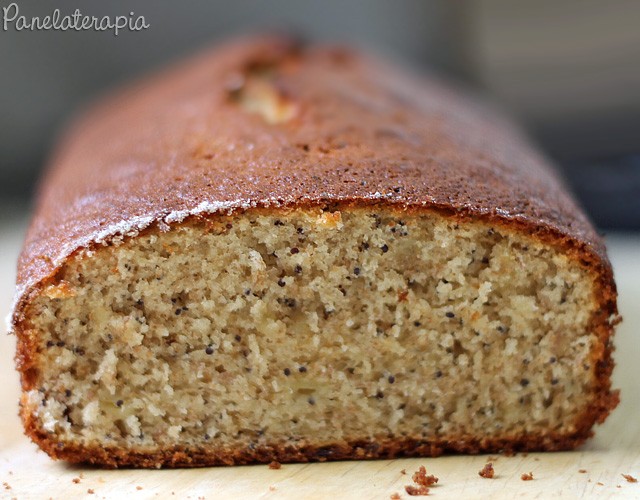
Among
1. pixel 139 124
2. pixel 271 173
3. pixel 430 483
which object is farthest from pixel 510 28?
pixel 430 483

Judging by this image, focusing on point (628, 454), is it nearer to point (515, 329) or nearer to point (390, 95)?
point (515, 329)

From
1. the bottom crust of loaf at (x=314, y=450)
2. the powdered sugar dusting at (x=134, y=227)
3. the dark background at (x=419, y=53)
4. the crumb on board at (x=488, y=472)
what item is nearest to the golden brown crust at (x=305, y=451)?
the bottom crust of loaf at (x=314, y=450)

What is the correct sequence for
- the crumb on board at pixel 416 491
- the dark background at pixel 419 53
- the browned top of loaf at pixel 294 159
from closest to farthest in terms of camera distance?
the crumb on board at pixel 416 491
the browned top of loaf at pixel 294 159
the dark background at pixel 419 53

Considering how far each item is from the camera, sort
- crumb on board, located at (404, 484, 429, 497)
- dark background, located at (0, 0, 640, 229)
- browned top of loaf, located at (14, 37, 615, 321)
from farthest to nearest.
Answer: dark background, located at (0, 0, 640, 229) < browned top of loaf, located at (14, 37, 615, 321) < crumb on board, located at (404, 484, 429, 497)

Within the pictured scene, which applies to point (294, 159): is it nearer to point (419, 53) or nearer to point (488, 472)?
point (488, 472)

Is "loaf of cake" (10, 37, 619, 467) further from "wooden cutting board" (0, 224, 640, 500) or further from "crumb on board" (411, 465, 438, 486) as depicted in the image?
"crumb on board" (411, 465, 438, 486)

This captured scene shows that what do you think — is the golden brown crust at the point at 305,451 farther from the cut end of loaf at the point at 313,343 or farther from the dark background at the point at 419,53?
the dark background at the point at 419,53

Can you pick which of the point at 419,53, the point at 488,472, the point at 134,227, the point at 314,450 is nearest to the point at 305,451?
the point at 314,450

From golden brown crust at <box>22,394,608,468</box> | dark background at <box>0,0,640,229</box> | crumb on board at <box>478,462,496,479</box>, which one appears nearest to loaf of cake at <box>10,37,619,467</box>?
golden brown crust at <box>22,394,608,468</box>
